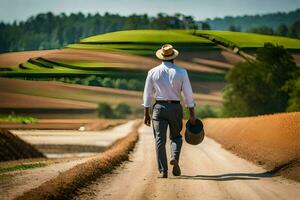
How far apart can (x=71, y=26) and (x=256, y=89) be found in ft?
102

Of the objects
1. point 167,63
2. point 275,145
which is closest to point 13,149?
point 275,145

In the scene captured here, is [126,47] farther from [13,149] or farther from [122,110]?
[122,110]

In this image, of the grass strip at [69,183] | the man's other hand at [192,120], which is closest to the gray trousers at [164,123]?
the man's other hand at [192,120]

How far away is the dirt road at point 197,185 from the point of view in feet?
42.4

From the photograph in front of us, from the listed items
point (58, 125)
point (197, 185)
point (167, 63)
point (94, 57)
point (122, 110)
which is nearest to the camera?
point (197, 185)

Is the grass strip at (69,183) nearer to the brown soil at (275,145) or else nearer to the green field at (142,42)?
the brown soil at (275,145)

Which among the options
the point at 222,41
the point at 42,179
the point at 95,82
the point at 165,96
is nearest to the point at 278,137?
the point at 165,96

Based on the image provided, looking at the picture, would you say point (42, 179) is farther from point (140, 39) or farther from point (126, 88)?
point (126, 88)

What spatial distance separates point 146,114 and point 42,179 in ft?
8.52

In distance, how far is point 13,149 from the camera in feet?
111

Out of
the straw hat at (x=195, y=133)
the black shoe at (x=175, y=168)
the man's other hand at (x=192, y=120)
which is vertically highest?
the man's other hand at (x=192, y=120)

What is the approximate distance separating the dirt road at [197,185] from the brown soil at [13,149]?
14.1 metres

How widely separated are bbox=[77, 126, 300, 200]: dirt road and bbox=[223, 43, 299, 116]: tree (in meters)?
74.0

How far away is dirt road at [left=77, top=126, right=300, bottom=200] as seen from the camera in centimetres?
1291
